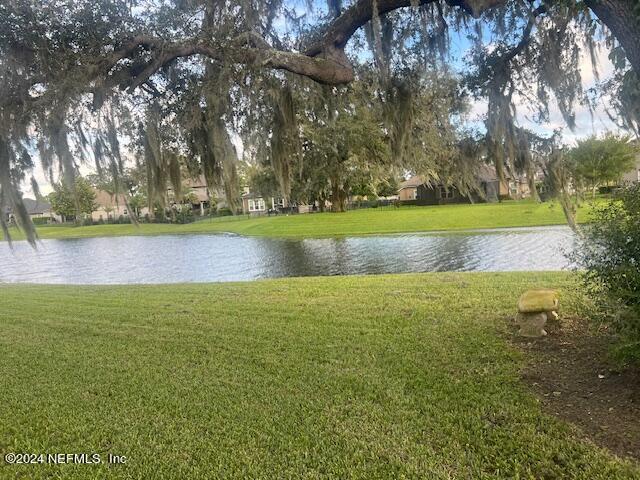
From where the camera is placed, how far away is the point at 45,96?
345 centimetres

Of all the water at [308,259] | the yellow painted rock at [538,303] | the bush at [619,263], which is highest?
the bush at [619,263]

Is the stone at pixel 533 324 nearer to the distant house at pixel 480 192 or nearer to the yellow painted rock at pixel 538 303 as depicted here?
the yellow painted rock at pixel 538 303

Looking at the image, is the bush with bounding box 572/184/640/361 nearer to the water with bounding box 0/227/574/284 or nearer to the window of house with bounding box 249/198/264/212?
the water with bounding box 0/227/574/284

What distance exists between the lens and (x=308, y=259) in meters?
14.0

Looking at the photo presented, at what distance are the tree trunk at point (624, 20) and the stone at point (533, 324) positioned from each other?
7.57 ft

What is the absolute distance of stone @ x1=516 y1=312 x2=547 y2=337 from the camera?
4246 millimetres

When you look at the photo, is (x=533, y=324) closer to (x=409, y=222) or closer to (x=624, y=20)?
(x=624, y=20)

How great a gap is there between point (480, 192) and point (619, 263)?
169 inches

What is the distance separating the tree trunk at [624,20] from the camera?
2.68m

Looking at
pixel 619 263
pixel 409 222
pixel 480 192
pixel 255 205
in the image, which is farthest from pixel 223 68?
pixel 255 205

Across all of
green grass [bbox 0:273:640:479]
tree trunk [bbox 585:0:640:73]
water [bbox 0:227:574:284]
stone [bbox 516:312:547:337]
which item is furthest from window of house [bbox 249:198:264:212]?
tree trunk [bbox 585:0:640:73]

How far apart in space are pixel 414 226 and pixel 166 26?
19.2m

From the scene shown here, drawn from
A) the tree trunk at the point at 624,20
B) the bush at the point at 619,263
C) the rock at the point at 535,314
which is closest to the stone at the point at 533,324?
the rock at the point at 535,314

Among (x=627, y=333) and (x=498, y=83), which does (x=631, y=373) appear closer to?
(x=627, y=333)
